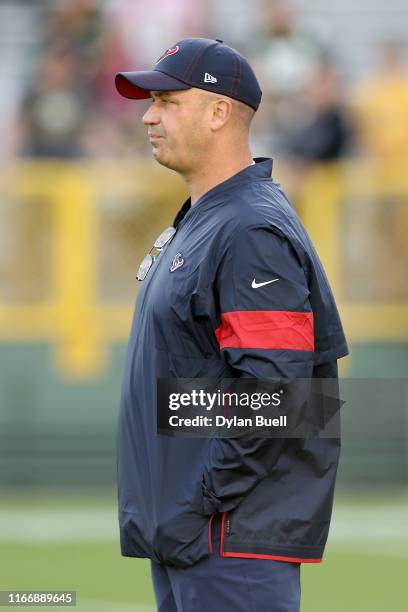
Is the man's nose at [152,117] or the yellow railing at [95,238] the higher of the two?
the man's nose at [152,117]

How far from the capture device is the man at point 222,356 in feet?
11.7

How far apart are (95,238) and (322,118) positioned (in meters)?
1.88

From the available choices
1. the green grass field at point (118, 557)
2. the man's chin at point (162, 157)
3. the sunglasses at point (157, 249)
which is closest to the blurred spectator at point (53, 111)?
the green grass field at point (118, 557)

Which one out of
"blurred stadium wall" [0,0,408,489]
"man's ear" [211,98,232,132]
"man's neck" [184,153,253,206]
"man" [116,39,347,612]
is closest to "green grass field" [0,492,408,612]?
"blurred stadium wall" [0,0,408,489]

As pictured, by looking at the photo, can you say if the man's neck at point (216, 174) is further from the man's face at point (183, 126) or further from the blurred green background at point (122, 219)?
the blurred green background at point (122, 219)

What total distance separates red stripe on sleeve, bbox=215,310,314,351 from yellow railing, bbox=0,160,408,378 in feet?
22.7

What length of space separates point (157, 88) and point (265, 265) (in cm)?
61

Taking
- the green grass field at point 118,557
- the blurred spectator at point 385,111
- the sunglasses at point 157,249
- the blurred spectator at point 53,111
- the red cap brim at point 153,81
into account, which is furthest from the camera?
the blurred spectator at point 53,111

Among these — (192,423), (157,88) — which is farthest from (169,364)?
(157,88)

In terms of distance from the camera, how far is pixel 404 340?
10.7 metres

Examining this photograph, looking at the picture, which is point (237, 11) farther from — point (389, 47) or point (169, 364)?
point (169, 364)

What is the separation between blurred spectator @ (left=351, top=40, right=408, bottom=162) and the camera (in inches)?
409

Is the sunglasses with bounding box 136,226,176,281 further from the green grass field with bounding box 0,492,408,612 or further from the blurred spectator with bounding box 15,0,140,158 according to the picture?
the blurred spectator with bounding box 15,0,140,158

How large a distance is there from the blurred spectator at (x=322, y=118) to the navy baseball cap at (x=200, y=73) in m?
6.39
